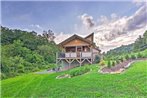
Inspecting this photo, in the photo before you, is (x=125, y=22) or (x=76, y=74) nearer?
(x=76, y=74)

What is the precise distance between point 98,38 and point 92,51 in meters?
0.75

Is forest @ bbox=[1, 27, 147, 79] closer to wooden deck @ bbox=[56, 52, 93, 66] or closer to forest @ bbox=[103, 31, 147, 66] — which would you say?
forest @ bbox=[103, 31, 147, 66]

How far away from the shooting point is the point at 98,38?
13.2 metres

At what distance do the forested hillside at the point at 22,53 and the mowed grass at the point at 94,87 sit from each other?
3.10 metres

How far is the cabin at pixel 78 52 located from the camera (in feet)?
43.2

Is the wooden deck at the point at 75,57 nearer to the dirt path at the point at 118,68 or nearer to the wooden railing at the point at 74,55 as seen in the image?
the wooden railing at the point at 74,55

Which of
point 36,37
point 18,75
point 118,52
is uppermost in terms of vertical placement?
point 36,37

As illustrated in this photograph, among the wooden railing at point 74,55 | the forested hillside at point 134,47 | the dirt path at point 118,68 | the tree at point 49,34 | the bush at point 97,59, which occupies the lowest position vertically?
the dirt path at point 118,68

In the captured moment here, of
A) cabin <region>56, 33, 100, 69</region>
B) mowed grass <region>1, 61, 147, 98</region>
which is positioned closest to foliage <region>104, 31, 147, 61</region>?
cabin <region>56, 33, 100, 69</region>

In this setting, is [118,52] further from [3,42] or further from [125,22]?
[3,42]

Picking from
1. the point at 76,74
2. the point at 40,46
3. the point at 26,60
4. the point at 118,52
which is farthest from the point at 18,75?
the point at 118,52

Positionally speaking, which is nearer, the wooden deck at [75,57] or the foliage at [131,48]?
the foliage at [131,48]

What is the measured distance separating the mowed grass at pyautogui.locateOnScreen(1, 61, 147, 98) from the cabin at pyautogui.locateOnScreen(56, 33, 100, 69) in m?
4.66

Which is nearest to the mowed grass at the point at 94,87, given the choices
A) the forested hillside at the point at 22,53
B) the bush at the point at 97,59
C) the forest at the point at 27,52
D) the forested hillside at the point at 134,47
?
the forested hillside at the point at 134,47
